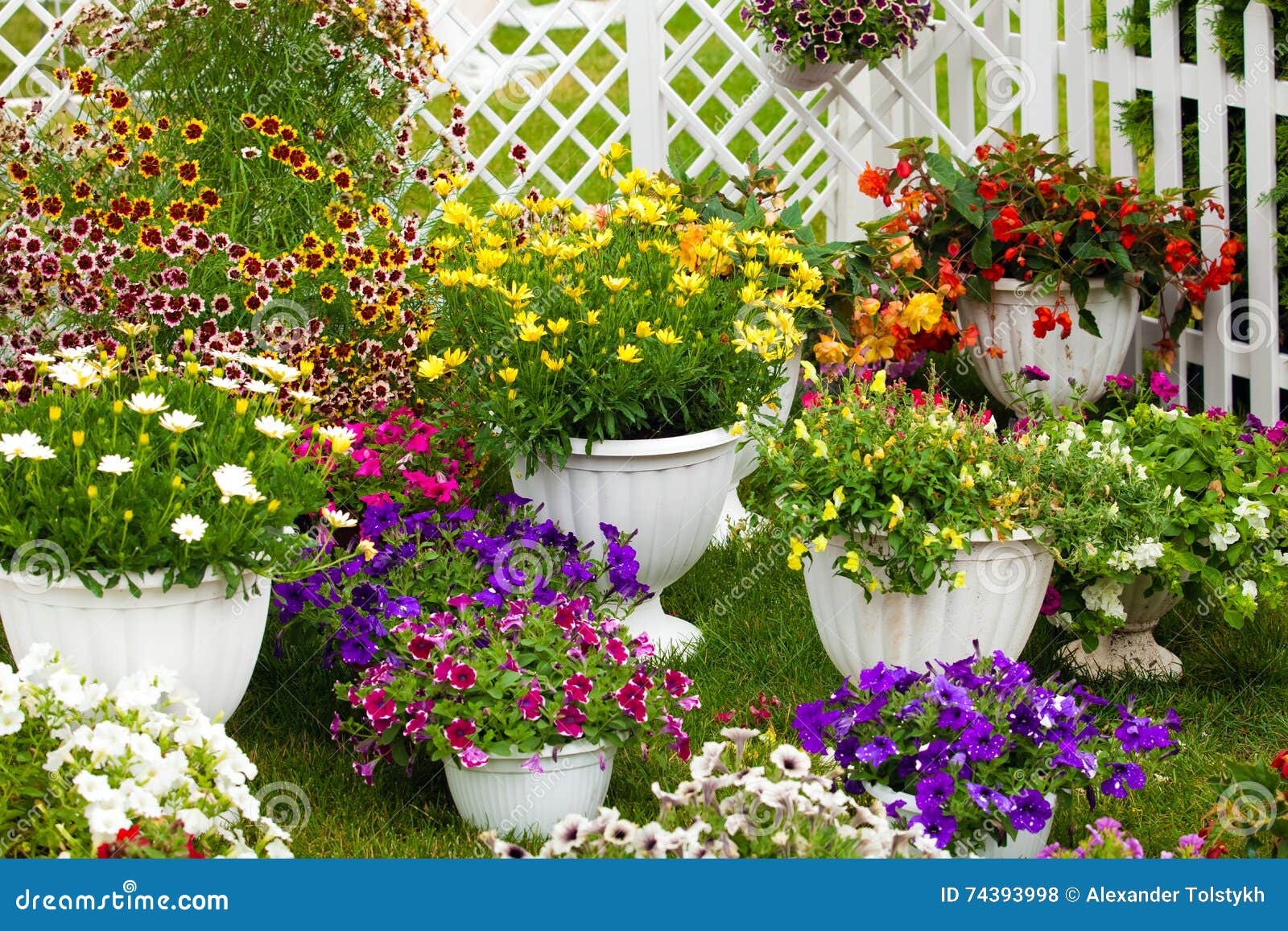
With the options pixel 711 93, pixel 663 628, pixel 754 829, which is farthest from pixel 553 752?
pixel 711 93

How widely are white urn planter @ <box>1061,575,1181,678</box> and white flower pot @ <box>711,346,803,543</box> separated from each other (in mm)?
843

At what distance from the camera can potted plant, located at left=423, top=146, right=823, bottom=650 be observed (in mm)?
2775

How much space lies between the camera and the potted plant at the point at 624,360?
2775mm

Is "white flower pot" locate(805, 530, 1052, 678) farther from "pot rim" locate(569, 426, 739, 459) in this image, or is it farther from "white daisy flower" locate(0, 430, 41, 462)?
"white daisy flower" locate(0, 430, 41, 462)

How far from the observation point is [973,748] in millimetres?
2162

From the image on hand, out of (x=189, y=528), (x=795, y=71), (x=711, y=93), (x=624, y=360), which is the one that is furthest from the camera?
(x=711, y=93)

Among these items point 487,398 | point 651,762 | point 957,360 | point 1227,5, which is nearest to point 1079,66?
point 1227,5

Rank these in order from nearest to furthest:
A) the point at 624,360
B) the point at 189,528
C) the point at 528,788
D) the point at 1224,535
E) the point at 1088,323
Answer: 1. the point at 189,528
2. the point at 528,788
3. the point at 1224,535
4. the point at 624,360
5. the point at 1088,323

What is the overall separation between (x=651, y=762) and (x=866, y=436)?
70cm

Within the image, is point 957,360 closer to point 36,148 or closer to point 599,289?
point 599,289

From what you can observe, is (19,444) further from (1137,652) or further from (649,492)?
(1137,652)

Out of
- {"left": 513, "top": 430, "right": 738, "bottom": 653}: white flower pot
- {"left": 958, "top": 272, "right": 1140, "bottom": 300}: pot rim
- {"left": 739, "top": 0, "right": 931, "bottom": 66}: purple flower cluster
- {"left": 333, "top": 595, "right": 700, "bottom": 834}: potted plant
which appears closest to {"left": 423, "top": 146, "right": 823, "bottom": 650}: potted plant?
{"left": 513, "top": 430, "right": 738, "bottom": 653}: white flower pot

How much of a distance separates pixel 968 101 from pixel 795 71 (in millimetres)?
729

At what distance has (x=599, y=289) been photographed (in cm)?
288
